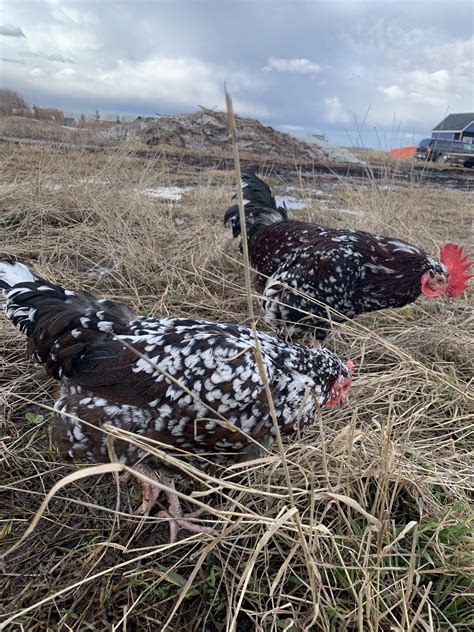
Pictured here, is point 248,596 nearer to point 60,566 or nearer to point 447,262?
point 60,566

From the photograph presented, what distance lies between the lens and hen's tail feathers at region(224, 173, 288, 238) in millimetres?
4410

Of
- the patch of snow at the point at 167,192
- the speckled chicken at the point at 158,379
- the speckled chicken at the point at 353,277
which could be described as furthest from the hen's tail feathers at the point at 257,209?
the speckled chicken at the point at 158,379

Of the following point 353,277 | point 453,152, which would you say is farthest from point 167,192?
point 453,152

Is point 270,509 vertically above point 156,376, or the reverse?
point 156,376

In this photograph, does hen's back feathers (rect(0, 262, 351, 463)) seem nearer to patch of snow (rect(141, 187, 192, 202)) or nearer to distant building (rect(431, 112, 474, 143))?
patch of snow (rect(141, 187, 192, 202))

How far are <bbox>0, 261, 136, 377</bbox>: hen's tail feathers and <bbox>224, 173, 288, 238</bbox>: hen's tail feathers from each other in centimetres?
243

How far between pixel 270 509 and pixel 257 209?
3271mm

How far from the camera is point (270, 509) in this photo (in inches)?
77.5

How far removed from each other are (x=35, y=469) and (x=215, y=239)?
3586 millimetres

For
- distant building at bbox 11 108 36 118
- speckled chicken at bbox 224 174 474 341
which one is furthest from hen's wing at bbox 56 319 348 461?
distant building at bbox 11 108 36 118

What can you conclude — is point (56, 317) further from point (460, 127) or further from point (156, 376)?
point (460, 127)

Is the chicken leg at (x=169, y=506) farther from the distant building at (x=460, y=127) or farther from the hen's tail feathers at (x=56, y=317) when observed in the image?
the distant building at (x=460, y=127)

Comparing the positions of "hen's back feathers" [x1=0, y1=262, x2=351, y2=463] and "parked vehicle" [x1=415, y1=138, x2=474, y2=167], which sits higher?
"parked vehicle" [x1=415, y1=138, x2=474, y2=167]

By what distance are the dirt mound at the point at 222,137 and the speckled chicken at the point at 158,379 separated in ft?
50.2
